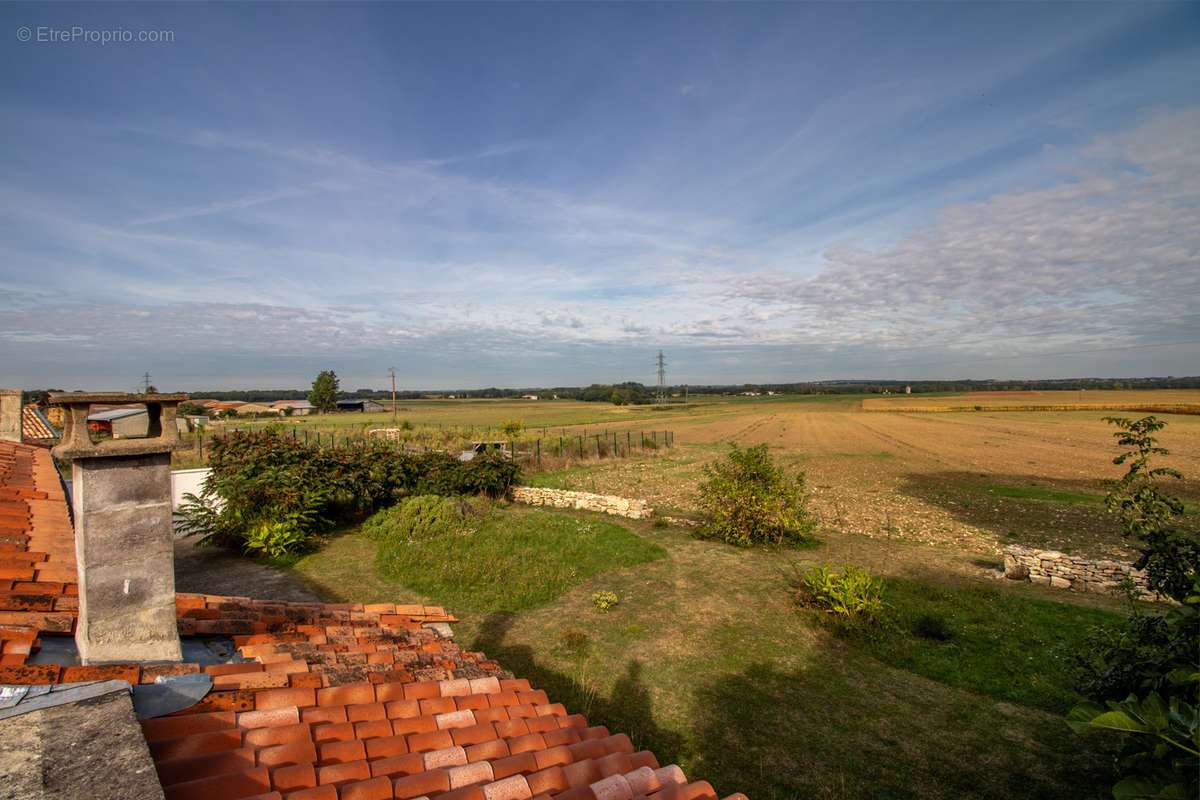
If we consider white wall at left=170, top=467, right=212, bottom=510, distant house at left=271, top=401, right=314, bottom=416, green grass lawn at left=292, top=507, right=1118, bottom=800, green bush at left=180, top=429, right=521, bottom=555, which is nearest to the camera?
green grass lawn at left=292, top=507, right=1118, bottom=800

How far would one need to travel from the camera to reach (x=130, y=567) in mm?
3184

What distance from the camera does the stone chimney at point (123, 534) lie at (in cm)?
301

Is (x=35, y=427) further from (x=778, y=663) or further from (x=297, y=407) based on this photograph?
(x=297, y=407)

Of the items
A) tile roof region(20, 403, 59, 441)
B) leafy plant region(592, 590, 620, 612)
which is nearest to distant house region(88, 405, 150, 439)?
tile roof region(20, 403, 59, 441)

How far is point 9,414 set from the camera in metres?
12.7

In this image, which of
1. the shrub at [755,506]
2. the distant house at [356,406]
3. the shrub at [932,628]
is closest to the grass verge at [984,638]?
the shrub at [932,628]

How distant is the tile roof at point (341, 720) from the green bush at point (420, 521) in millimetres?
8412

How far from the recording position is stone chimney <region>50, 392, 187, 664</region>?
3006mm

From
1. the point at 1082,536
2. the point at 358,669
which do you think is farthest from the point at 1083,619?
the point at 358,669

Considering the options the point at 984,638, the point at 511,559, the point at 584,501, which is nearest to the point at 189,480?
the point at 511,559

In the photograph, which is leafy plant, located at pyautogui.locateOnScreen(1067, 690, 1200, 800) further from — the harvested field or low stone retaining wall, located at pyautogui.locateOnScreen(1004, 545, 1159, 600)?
the harvested field

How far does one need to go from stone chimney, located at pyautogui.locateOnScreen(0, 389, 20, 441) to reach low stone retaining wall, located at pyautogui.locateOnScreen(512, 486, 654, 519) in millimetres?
12523

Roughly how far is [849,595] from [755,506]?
4.44 m

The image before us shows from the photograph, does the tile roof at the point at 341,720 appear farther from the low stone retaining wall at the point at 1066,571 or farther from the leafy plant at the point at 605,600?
the low stone retaining wall at the point at 1066,571
